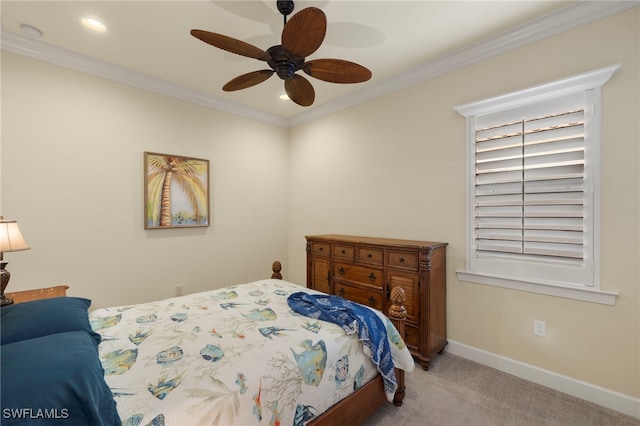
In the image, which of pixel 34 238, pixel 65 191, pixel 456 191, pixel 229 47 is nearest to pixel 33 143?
pixel 65 191

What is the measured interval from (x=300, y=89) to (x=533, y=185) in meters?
2.03

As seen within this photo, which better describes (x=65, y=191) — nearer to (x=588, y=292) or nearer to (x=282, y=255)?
(x=282, y=255)

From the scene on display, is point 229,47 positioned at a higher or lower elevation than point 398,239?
higher

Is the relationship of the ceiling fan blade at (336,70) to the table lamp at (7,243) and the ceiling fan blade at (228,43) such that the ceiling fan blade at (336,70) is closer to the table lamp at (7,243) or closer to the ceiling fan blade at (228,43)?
the ceiling fan blade at (228,43)

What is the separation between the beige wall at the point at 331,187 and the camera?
6.66ft

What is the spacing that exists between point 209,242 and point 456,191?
9.82 feet

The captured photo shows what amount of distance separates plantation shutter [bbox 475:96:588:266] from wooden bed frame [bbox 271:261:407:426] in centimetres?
112

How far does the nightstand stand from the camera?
2.29 meters

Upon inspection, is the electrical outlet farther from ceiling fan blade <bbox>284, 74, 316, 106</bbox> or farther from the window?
ceiling fan blade <bbox>284, 74, 316, 106</bbox>

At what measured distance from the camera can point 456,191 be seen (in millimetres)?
2791

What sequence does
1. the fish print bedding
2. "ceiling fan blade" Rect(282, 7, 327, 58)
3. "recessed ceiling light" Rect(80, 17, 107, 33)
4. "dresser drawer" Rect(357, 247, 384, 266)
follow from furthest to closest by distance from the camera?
"dresser drawer" Rect(357, 247, 384, 266)
"recessed ceiling light" Rect(80, 17, 107, 33)
"ceiling fan blade" Rect(282, 7, 327, 58)
the fish print bedding

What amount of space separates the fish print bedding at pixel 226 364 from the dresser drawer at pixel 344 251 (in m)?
1.24

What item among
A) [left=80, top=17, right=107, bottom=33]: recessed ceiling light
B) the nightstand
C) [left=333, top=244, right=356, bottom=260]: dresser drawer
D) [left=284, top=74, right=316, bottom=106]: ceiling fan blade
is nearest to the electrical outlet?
[left=333, top=244, right=356, bottom=260]: dresser drawer

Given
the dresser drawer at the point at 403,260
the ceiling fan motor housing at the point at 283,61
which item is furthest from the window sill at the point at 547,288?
the ceiling fan motor housing at the point at 283,61
